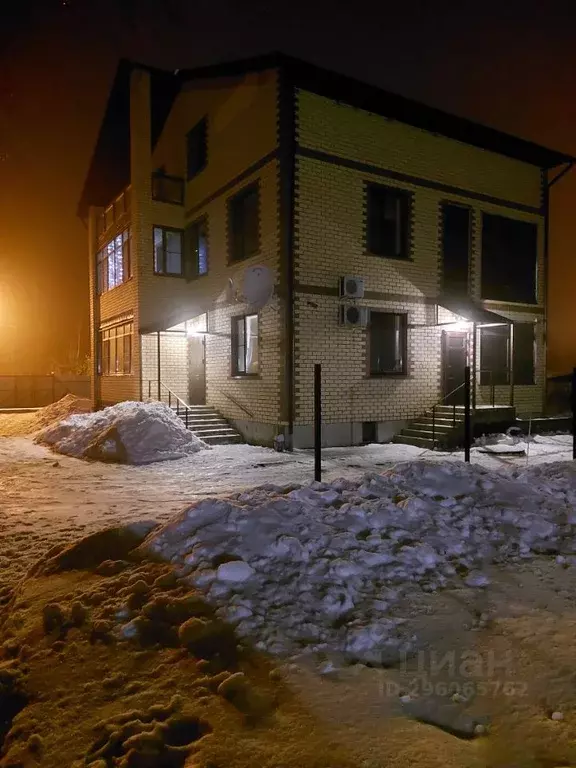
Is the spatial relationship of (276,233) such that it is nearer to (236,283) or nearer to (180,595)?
(236,283)

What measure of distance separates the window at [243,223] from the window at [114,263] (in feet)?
14.0

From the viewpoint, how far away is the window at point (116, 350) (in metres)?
16.8

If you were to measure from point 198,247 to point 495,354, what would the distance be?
969 cm

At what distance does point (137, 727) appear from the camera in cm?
244

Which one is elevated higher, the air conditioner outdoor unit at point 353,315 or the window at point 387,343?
the air conditioner outdoor unit at point 353,315

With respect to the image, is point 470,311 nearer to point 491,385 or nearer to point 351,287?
point 491,385

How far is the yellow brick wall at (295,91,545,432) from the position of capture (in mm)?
11930

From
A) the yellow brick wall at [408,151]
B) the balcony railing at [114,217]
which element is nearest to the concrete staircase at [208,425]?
the balcony railing at [114,217]

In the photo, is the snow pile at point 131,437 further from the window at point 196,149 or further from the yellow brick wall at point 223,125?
the window at point 196,149

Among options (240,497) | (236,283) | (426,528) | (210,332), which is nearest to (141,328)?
(210,332)

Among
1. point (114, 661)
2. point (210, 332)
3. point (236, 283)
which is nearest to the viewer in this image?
point (114, 661)

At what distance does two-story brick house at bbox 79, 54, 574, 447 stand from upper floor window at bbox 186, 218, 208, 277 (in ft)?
0.25

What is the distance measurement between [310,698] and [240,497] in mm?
2840

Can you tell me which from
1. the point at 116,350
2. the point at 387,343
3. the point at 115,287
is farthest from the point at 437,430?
the point at 115,287
